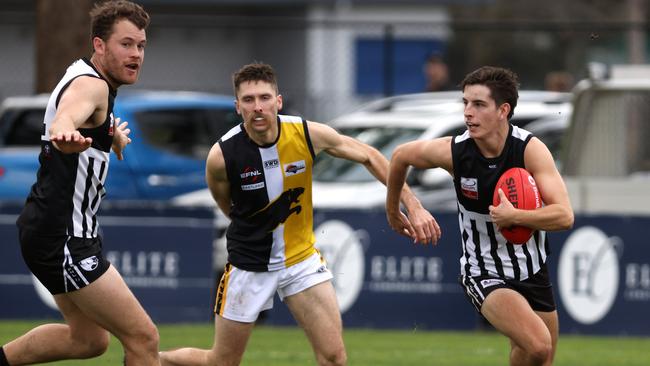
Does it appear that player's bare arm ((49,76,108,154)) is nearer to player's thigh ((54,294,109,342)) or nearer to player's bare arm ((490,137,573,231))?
player's thigh ((54,294,109,342))

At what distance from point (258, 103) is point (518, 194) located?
160 centimetres

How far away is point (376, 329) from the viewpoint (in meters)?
13.6

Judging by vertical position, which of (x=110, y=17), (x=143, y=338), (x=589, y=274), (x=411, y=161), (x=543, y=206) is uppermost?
(x=110, y=17)

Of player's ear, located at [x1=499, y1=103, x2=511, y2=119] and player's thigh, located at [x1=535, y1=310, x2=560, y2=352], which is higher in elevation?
player's ear, located at [x1=499, y1=103, x2=511, y2=119]

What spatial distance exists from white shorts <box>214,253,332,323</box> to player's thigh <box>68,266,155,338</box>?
0.92 meters

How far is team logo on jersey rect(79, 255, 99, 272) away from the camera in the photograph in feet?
23.6

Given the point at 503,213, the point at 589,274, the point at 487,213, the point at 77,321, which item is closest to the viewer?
the point at 503,213

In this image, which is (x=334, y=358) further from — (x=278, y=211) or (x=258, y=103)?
(x=258, y=103)

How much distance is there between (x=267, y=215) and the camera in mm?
8164

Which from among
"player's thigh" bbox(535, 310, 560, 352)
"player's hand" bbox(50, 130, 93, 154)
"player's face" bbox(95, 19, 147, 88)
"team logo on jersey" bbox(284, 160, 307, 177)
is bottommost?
"player's thigh" bbox(535, 310, 560, 352)

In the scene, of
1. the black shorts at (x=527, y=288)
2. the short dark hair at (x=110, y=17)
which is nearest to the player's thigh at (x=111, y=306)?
the short dark hair at (x=110, y=17)

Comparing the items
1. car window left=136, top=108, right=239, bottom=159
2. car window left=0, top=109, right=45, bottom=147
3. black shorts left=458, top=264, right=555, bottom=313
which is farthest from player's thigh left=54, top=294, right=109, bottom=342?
car window left=0, top=109, right=45, bottom=147

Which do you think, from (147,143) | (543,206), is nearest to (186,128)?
(147,143)

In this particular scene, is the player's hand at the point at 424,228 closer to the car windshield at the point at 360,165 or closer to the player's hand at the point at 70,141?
the player's hand at the point at 70,141
